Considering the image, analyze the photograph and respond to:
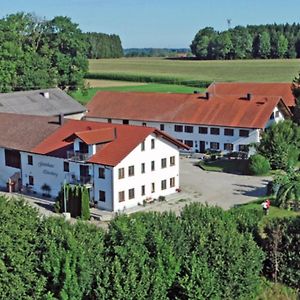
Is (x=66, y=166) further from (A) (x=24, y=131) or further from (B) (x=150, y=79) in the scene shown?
(B) (x=150, y=79)

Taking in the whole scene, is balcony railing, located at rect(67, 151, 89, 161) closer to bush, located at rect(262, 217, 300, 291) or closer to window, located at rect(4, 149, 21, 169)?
window, located at rect(4, 149, 21, 169)

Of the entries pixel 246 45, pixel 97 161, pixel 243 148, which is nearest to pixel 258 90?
pixel 243 148

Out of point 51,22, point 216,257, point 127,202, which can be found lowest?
point 127,202

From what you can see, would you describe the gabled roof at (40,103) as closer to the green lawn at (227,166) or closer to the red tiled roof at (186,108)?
the red tiled roof at (186,108)

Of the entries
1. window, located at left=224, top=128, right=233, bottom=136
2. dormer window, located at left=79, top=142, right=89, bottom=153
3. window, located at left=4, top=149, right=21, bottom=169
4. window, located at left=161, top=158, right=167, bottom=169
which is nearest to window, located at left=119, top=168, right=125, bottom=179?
dormer window, located at left=79, top=142, right=89, bottom=153

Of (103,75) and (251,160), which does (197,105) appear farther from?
(103,75)

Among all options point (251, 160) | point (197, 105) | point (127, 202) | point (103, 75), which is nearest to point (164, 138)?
point (127, 202)
